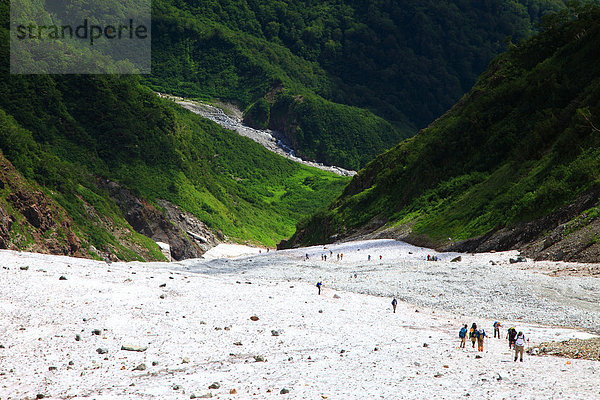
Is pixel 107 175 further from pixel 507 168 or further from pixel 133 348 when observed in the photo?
pixel 133 348

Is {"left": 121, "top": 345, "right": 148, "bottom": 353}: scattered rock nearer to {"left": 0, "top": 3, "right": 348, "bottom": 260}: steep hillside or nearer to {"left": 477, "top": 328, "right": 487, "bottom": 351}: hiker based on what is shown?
{"left": 477, "top": 328, "right": 487, "bottom": 351}: hiker

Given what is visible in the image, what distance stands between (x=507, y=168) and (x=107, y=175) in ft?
234

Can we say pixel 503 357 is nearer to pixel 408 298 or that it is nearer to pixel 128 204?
pixel 408 298

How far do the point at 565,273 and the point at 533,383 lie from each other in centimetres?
2538

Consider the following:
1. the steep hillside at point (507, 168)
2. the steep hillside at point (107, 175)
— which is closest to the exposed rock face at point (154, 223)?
the steep hillside at point (107, 175)

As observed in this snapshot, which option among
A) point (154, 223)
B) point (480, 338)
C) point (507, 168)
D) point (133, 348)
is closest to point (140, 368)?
point (133, 348)

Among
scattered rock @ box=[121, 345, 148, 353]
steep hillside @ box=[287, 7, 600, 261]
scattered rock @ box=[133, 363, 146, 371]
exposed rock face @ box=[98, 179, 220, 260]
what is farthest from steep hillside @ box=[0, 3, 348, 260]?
scattered rock @ box=[133, 363, 146, 371]

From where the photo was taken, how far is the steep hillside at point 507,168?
190ft

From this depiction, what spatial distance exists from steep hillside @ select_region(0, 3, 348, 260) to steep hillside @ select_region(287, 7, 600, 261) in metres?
28.1

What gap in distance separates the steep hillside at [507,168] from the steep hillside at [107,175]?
28113mm

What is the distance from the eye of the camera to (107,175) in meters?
111

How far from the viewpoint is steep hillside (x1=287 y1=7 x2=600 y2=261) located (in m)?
58.0

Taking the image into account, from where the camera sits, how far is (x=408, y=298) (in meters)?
44.9

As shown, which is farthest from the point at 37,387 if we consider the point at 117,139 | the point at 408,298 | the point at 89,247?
the point at 117,139
